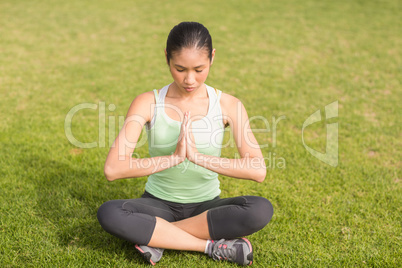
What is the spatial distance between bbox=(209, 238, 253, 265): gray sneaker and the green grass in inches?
6.2

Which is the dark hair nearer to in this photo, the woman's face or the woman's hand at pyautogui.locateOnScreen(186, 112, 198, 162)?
the woman's face

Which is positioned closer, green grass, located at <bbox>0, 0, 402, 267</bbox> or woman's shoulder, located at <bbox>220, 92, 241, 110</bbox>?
woman's shoulder, located at <bbox>220, 92, 241, 110</bbox>

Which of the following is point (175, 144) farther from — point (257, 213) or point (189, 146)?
point (257, 213)

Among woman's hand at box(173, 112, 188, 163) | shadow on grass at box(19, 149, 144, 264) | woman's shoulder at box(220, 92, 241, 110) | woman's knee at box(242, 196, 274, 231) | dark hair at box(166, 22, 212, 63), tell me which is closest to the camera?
dark hair at box(166, 22, 212, 63)

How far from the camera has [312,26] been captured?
36.0 ft

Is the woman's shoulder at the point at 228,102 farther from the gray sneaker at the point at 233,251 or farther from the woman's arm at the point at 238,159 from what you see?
the gray sneaker at the point at 233,251

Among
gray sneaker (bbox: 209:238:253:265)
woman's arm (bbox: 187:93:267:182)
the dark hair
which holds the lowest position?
gray sneaker (bbox: 209:238:253:265)

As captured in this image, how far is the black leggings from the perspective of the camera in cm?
320

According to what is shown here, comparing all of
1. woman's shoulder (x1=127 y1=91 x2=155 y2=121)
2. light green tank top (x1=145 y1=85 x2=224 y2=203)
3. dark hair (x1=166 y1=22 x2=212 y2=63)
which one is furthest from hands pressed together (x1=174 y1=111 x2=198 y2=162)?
dark hair (x1=166 y1=22 x2=212 y2=63)

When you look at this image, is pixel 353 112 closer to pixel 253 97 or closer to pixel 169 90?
pixel 253 97

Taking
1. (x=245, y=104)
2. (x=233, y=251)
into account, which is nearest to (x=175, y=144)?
(x=233, y=251)

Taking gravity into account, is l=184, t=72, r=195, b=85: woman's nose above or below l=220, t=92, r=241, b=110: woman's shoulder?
above

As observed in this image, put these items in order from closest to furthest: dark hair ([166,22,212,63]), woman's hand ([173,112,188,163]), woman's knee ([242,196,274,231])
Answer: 1. dark hair ([166,22,212,63])
2. woman's hand ([173,112,188,163])
3. woman's knee ([242,196,274,231])

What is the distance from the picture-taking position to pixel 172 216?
3578mm
